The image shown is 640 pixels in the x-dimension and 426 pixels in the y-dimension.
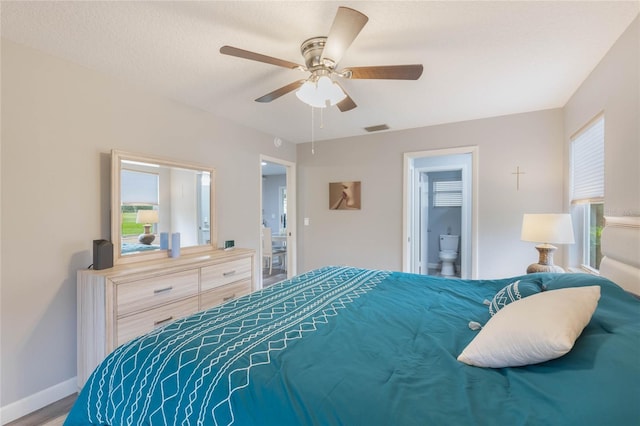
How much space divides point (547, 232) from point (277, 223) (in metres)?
6.67

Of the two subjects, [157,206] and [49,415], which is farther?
[157,206]

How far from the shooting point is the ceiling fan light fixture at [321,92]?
1.97 meters

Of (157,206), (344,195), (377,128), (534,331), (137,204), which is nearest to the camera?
(534,331)

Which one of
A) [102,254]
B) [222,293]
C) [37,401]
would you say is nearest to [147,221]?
[102,254]

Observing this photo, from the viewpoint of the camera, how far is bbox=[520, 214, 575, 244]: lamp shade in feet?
7.58

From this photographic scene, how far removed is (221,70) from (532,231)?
2.92 m

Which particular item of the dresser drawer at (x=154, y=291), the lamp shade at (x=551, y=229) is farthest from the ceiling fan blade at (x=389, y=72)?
the dresser drawer at (x=154, y=291)

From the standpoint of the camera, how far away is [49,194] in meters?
2.01

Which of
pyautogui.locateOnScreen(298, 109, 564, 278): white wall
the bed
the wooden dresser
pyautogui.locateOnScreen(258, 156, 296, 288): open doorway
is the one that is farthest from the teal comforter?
pyautogui.locateOnScreen(258, 156, 296, 288): open doorway

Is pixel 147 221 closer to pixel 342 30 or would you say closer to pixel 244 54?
pixel 244 54

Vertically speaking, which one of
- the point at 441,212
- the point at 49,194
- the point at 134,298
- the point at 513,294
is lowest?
the point at 134,298

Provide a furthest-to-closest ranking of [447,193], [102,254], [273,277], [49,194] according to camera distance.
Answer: [447,193] → [273,277] → [102,254] → [49,194]

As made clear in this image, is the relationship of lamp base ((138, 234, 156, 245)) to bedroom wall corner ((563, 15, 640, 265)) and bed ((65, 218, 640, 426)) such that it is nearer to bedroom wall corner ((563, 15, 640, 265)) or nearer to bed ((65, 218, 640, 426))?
bed ((65, 218, 640, 426))

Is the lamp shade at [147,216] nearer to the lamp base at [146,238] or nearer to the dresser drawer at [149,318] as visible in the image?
the lamp base at [146,238]
